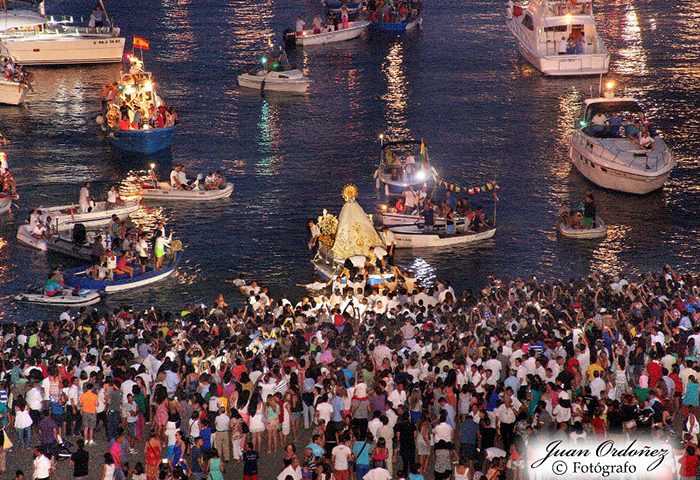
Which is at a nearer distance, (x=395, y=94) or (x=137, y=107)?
(x=137, y=107)

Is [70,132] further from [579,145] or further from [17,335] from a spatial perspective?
[17,335]

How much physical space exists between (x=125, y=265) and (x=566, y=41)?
3758cm

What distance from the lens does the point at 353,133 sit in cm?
6450

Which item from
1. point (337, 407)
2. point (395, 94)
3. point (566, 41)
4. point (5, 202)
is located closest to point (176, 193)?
point (5, 202)

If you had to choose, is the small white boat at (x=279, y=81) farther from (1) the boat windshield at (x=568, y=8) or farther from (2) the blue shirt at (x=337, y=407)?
(2) the blue shirt at (x=337, y=407)

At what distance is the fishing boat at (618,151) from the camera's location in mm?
53644

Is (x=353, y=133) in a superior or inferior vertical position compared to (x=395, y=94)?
inferior

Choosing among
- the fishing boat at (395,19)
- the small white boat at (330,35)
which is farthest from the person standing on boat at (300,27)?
the fishing boat at (395,19)

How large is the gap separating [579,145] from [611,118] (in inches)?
67.5

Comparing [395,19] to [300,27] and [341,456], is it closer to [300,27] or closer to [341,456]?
[300,27]

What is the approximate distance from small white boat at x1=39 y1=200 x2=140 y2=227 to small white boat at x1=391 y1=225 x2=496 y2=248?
35.7ft

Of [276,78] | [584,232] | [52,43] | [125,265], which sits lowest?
[584,232]

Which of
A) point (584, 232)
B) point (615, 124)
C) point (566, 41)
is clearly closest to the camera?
point (584, 232)

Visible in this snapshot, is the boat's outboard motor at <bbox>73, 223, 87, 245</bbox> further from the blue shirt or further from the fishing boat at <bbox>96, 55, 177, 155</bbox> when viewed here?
the blue shirt
